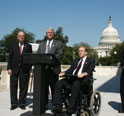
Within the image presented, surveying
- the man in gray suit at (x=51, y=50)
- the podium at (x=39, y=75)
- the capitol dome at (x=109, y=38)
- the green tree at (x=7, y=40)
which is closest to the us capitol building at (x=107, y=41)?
the capitol dome at (x=109, y=38)

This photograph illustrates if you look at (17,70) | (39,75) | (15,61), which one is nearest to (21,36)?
(15,61)

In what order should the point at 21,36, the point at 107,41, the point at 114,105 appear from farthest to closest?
the point at 107,41, the point at 114,105, the point at 21,36

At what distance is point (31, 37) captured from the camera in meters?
74.2

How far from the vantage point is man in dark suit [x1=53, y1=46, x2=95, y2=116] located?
5.84 meters

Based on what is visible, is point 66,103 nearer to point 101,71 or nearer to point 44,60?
point 44,60

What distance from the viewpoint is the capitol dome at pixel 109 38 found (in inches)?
6284

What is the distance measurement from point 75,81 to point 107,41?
6149 inches

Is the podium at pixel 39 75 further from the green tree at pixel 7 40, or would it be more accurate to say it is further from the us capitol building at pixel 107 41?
the us capitol building at pixel 107 41

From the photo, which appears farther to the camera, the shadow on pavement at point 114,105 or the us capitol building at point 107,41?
the us capitol building at point 107,41

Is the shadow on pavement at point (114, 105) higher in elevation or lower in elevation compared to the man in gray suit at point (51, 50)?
lower

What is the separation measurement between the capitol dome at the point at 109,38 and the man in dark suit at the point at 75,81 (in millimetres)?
154072

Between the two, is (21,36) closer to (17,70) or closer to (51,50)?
(17,70)

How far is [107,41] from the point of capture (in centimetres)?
16012

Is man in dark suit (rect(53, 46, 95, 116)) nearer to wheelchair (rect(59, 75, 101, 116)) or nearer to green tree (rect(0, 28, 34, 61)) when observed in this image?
wheelchair (rect(59, 75, 101, 116))
